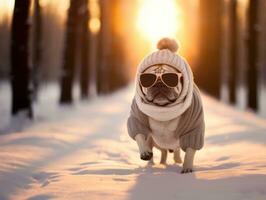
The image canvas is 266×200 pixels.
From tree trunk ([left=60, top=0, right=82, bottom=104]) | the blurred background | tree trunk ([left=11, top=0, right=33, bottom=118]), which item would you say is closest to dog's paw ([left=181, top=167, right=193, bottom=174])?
the blurred background

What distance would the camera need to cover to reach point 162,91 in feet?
19.0

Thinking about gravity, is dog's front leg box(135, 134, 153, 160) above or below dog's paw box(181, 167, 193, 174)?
above

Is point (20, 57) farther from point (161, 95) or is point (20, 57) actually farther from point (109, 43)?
point (109, 43)

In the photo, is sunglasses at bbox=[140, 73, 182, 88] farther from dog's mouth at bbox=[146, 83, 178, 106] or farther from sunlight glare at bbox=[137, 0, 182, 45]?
sunlight glare at bbox=[137, 0, 182, 45]

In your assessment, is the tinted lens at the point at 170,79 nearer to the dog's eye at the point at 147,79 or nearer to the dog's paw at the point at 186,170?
the dog's eye at the point at 147,79

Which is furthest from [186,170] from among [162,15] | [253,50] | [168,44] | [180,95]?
[162,15]

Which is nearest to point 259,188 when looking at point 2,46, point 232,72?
point 232,72

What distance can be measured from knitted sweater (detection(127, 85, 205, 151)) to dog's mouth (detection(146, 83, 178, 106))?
0.30 m

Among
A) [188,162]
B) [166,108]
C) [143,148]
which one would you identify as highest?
[166,108]

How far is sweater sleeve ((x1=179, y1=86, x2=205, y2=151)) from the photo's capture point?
5887 mm

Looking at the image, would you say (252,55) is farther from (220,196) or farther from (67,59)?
(220,196)

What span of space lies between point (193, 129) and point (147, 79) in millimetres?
767

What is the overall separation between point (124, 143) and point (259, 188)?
488 cm

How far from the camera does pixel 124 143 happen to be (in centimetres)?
944
